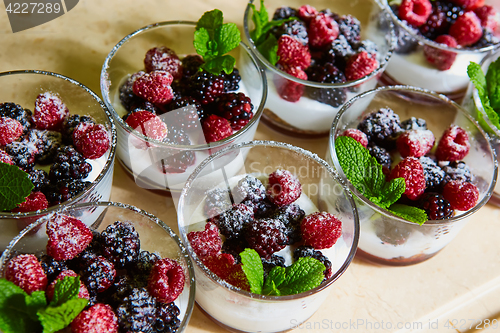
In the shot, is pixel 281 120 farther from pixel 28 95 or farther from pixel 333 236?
pixel 28 95

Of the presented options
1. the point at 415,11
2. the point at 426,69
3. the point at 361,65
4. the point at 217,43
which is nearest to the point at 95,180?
the point at 217,43

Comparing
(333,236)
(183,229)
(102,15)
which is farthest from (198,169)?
(102,15)

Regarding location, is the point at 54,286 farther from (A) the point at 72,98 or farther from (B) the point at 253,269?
(A) the point at 72,98

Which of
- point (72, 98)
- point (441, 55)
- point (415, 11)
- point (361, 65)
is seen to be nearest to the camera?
point (72, 98)

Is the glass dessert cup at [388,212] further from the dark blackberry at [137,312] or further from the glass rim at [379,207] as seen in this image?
the dark blackberry at [137,312]

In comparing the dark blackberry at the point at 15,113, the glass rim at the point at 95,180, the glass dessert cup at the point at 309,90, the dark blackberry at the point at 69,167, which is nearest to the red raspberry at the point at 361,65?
the glass dessert cup at the point at 309,90
